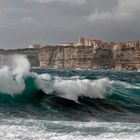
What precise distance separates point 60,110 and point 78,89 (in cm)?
527

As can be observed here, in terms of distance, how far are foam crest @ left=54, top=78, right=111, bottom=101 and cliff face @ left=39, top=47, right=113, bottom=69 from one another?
157 m

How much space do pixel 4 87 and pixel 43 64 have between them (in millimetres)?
178668

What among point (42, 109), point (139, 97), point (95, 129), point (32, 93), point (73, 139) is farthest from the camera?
point (139, 97)

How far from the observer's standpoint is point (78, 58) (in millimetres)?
185625

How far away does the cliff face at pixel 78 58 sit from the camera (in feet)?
604

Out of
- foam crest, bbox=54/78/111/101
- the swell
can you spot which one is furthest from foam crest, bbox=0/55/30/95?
→ foam crest, bbox=54/78/111/101

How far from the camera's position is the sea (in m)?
11.8

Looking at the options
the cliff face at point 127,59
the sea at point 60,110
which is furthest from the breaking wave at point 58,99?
the cliff face at point 127,59

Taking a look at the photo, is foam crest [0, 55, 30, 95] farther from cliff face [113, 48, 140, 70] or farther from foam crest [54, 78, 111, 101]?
cliff face [113, 48, 140, 70]

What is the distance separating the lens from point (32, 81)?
2248 cm

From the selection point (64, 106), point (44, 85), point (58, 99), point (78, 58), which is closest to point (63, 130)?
point (64, 106)

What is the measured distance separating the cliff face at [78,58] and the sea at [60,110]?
509 feet

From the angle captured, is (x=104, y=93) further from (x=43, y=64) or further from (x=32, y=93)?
(x=43, y=64)

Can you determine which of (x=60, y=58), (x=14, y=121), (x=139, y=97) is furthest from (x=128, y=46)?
(x=14, y=121)
